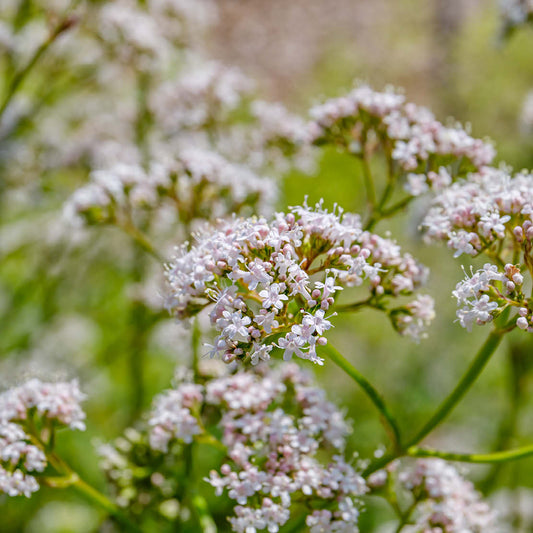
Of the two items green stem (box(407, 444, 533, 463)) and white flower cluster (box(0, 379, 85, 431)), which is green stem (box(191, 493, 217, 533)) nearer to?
white flower cluster (box(0, 379, 85, 431))

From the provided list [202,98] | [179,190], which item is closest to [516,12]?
[202,98]

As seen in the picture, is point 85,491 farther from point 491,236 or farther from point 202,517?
point 491,236

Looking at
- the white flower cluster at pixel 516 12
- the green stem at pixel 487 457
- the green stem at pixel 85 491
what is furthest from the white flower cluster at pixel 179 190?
the white flower cluster at pixel 516 12

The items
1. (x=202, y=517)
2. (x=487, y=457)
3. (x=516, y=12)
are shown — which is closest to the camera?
(x=487, y=457)

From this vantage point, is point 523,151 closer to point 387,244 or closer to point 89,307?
point 89,307

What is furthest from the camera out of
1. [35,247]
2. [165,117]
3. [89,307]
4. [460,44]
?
[460,44]

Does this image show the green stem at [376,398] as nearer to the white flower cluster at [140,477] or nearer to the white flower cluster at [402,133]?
the white flower cluster at [402,133]

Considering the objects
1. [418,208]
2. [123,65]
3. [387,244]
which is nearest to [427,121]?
[387,244]

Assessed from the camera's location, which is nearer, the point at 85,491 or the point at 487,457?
the point at 487,457
